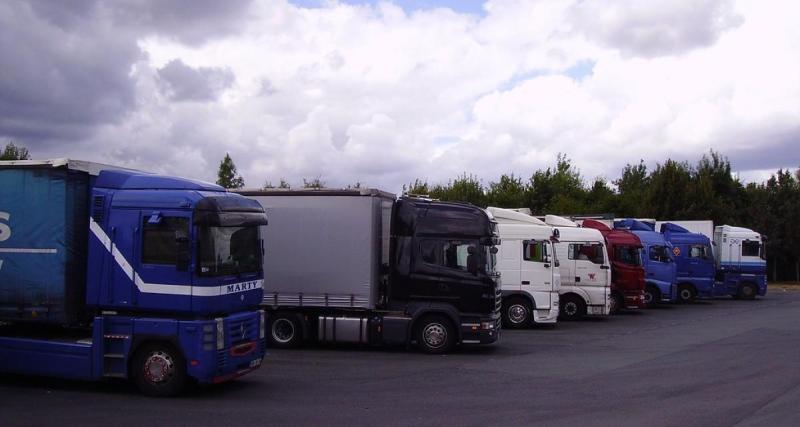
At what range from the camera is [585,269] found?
22.7 metres

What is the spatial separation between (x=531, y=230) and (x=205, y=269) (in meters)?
11.7

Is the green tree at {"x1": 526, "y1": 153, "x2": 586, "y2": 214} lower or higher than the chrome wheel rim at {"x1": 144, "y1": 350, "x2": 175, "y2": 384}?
higher

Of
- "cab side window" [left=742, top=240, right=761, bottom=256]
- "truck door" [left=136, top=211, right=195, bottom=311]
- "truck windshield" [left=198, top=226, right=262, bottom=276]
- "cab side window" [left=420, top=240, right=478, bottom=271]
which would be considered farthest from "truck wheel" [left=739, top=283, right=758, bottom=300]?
"truck door" [left=136, top=211, right=195, bottom=311]

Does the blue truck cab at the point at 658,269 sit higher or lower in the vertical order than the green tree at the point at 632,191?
lower

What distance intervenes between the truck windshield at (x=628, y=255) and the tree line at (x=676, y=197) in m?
19.5

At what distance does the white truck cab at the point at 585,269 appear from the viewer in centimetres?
2259

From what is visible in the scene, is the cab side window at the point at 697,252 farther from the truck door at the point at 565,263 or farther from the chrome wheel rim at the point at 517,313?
the chrome wheel rim at the point at 517,313

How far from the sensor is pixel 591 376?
12719mm

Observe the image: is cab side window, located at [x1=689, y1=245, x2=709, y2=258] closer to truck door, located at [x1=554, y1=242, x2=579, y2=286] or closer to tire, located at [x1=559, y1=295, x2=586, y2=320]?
tire, located at [x1=559, y1=295, x2=586, y2=320]

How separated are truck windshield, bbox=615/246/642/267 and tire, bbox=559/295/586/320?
278 centimetres

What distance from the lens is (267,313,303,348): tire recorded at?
51.9ft

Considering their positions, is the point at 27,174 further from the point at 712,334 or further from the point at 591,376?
the point at 712,334

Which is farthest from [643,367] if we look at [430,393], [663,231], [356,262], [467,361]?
[663,231]

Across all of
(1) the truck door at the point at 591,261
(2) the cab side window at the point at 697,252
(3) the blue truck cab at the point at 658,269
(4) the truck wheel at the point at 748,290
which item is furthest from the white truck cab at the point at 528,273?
(4) the truck wheel at the point at 748,290
